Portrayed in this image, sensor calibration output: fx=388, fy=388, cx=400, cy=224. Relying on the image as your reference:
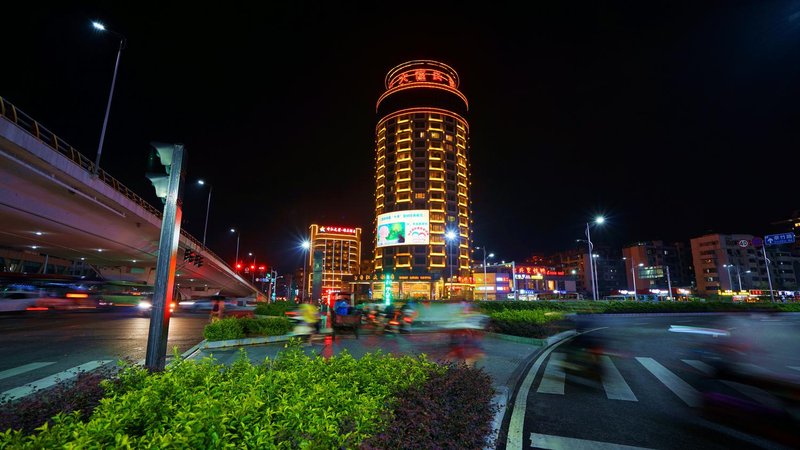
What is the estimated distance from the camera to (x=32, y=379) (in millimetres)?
8422

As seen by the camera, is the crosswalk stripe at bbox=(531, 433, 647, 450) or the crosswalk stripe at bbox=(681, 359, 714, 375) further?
the crosswalk stripe at bbox=(681, 359, 714, 375)

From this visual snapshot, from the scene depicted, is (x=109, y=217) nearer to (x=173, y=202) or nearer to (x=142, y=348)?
(x=142, y=348)

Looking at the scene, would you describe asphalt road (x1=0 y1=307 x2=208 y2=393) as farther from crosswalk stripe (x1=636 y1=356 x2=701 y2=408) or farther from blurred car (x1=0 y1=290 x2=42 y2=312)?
blurred car (x1=0 y1=290 x2=42 y2=312)

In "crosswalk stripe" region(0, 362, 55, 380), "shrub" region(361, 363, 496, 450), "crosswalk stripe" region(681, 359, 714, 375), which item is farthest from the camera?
"crosswalk stripe" region(681, 359, 714, 375)

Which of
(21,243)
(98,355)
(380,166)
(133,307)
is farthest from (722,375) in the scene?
(380,166)

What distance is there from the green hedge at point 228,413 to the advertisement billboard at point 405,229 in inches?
2841

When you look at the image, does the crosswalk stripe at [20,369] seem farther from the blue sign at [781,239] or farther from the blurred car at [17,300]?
the blue sign at [781,239]

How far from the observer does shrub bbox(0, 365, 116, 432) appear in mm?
3330

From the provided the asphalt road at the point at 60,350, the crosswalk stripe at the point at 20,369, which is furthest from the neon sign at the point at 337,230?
the crosswalk stripe at the point at 20,369

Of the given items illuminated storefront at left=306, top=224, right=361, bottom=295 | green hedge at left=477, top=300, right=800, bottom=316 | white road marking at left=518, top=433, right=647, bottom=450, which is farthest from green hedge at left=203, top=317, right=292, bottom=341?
illuminated storefront at left=306, top=224, right=361, bottom=295

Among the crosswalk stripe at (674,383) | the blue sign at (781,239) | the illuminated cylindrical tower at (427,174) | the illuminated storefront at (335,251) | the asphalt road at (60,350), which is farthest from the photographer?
the illuminated storefront at (335,251)

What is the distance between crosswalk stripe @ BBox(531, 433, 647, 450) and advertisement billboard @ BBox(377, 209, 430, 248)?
71196mm

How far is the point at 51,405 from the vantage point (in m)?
3.69

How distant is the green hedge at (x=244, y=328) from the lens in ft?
44.7
